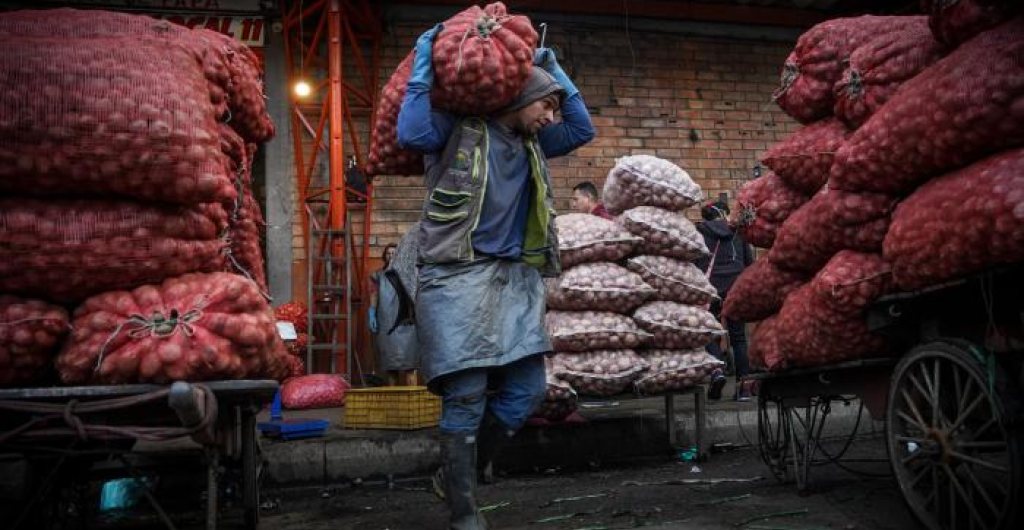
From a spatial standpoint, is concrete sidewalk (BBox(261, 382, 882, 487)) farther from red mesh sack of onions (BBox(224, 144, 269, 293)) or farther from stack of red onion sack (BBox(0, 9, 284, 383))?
stack of red onion sack (BBox(0, 9, 284, 383))

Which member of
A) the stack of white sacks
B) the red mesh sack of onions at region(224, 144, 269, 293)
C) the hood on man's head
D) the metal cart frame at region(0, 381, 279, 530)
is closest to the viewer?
the metal cart frame at region(0, 381, 279, 530)

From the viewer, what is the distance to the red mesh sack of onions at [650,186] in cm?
554

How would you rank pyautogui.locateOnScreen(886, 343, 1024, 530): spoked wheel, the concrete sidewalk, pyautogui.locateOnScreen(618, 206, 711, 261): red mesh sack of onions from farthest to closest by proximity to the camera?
pyautogui.locateOnScreen(618, 206, 711, 261): red mesh sack of onions → the concrete sidewalk → pyautogui.locateOnScreen(886, 343, 1024, 530): spoked wheel

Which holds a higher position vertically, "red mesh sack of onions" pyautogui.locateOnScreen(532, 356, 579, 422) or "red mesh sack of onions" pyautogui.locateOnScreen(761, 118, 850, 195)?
"red mesh sack of onions" pyautogui.locateOnScreen(761, 118, 850, 195)

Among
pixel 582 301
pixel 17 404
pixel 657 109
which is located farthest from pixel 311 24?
pixel 17 404

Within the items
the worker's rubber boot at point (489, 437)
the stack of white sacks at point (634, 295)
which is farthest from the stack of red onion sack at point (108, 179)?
the stack of white sacks at point (634, 295)

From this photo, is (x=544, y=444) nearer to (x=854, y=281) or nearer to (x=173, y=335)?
(x=854, y=281)

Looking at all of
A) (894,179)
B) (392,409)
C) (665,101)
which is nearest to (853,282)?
(894,179)

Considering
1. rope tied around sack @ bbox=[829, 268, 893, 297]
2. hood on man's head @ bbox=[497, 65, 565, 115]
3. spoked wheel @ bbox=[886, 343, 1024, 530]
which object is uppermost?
hood on man's head @ bbox=[497, 65, 565, 115]

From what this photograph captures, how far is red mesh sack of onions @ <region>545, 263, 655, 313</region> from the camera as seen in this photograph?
528 cm

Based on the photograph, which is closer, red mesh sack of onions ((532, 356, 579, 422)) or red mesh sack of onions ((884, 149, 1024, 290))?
red mesh sack of onions ((884, 149, 1024, 290))

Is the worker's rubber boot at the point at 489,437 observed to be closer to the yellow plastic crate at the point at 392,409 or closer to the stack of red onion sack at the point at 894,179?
the stack of red onion sack at the point at 894,179

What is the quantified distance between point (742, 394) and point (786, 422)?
9.85 ft

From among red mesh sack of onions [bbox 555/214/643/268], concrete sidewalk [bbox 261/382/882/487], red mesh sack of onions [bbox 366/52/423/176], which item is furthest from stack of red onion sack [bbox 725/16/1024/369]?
red mesh sack of onions [bbox 366/52/423/176]
